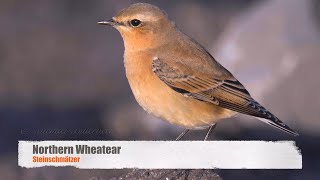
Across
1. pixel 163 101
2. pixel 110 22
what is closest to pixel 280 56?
pixel 163 101

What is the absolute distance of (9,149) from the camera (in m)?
3.78

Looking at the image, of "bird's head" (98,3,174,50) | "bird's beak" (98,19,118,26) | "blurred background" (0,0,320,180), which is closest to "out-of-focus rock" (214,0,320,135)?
"blurred background" (0,0,320,180)

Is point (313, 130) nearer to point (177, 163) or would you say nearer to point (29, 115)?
point (177, 163)

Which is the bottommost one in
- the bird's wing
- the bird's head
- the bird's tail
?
the bird's tail

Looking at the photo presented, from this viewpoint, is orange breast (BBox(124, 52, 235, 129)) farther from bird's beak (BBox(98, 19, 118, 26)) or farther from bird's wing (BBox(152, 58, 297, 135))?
bird's beak (BBox(98, 19, 118, 26))

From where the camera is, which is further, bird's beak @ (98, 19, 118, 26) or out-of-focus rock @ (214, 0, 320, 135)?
out-of-focus rock @ (214, 0, 320, 135)

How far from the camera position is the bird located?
3.54m

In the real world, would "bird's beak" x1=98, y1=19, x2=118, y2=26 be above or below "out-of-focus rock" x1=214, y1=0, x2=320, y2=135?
above

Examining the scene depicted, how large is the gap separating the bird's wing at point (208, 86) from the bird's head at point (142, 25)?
0.07 meters

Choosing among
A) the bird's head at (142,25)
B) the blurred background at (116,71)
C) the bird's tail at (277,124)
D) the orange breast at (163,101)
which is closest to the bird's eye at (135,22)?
the bird's head at (142,25)

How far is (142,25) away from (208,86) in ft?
0.87

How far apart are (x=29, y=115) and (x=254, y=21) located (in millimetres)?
752

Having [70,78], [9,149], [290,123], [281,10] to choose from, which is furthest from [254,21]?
[9,149]

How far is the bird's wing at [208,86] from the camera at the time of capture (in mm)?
3582
